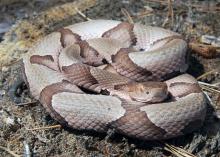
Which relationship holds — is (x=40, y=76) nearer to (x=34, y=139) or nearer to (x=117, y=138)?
(x=34, y=139)

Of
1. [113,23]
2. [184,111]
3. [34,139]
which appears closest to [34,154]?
[34,139]

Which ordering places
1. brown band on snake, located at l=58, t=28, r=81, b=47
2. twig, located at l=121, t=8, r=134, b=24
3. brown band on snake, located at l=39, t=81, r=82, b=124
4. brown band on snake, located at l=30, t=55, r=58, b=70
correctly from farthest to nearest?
twig, located at l=121, t=8, r=134, b=24
brown band on snake, located at l=58, t=28, r=81, b=47
brown band on snake, located at l=30, t=55, r=58, b=70
brown band on snake, located at l=39, t=81, r=82, b=124

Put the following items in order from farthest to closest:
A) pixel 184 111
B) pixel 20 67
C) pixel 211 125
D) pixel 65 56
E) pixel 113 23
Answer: pixel 113 23
pixel 20 67
pixel 65 56
pixel 211 125
pixel 184 111

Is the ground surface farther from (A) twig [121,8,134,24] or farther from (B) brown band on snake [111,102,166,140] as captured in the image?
(A) twig [121,8,134,24]

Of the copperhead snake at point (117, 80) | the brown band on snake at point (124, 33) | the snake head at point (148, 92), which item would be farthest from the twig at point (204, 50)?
the snake head at point (148, 92)

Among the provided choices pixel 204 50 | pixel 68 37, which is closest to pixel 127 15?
pixel 68 37

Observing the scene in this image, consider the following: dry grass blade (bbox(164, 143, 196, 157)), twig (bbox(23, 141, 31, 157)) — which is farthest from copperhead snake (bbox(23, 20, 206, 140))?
twig (bbox(23, 141, 31, 157))

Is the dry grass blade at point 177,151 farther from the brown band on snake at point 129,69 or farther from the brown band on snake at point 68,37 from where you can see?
the brown band on snake at point 68,37

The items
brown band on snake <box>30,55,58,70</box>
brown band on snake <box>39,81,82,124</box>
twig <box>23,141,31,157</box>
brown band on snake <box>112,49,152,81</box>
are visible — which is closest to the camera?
twig <box>23,141,31,157</box>
